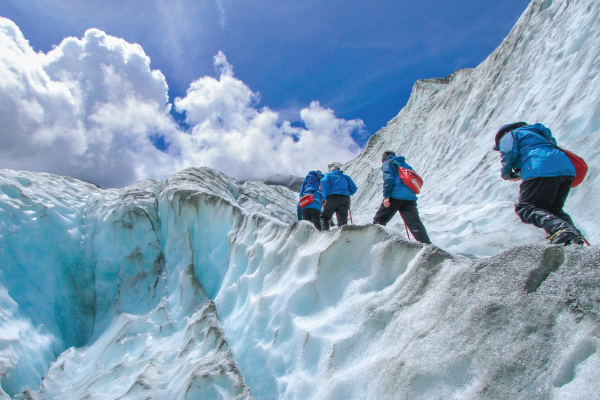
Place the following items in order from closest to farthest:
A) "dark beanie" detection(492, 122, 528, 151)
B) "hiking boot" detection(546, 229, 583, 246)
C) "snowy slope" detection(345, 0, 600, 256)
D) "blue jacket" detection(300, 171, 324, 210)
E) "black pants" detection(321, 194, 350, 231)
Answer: "hiking boot" detection(546, 229, 583, 246) < "dark beanie" detection(492, 122, 528, 151) < "snowy slope" detection(345, 0, 600, 256) < "black pants" detection(321, 194, 350, 231) < "blue jacket" detection(300, 171, 324, 210)

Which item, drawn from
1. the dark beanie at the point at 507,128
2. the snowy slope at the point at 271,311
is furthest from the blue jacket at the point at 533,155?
the snowy slope at the point at 271,311

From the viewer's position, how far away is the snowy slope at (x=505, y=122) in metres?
4.39

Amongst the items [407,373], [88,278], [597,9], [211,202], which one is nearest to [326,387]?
[407,373]

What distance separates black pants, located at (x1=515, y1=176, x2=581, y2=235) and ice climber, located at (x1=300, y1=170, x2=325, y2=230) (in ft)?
10.3

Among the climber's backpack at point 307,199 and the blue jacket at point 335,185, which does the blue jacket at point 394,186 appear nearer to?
the blue jacket at point 335,185

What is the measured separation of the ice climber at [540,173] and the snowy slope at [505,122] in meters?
1.04

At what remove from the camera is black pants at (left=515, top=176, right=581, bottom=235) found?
2828 mm

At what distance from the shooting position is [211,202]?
5207mm

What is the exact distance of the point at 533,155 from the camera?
2.95m

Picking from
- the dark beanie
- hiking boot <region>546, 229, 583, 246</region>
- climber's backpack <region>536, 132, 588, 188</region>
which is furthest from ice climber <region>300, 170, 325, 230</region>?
hiking boot <region>546, 229, 583, 246</region>

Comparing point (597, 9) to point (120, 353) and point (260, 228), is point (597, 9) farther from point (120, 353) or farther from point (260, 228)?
point (120, 353)

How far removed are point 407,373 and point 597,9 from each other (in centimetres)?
777

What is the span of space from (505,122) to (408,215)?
16.0 feet

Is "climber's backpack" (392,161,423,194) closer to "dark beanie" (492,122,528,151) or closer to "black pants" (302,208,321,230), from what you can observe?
"dark beanie" (492,122,528,151)
